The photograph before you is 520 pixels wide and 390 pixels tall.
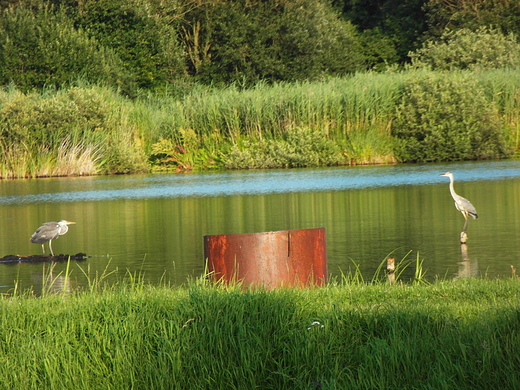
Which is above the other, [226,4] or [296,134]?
[226,4]

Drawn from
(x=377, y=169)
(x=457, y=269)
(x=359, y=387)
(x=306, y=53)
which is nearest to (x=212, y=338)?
(x=359, y=387)

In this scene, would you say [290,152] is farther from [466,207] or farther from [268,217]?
[466,207]

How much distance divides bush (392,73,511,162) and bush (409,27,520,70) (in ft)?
27.2

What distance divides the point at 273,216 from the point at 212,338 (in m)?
9.23

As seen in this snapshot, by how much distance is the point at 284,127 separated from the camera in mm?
28656

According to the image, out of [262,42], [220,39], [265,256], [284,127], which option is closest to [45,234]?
[265,256]

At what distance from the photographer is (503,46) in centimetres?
3656

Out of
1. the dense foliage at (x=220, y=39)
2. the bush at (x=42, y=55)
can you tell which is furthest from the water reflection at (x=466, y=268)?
the bush at (x=42, y=55)

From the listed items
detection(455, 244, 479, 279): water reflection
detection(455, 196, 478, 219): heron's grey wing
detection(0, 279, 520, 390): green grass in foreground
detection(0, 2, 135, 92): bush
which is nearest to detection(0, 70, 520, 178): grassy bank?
detection(0, 2, 135, 92): bush

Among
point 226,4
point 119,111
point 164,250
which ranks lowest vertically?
point 164,250

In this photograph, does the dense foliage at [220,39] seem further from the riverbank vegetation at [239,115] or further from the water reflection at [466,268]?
Result: the water reflection at [466,268]

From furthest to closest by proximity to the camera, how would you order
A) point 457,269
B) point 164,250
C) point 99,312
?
point 164,250 < point 457,269 < point 99,312

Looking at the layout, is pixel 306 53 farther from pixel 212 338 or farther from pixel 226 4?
pixel 212 338

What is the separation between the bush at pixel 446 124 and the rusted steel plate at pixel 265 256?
21.3m
